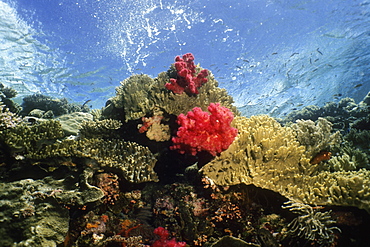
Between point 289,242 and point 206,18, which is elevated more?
point 206,18

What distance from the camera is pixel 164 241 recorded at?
3895 millimetres

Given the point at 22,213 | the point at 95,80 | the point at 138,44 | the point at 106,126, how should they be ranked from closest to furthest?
the point at 22,213 < the point at 106,126 < the point at 138,44 < the point at 95,80

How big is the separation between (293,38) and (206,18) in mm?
11288

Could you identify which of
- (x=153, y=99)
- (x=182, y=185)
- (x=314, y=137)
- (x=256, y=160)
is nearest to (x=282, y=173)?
(x=256, y=160)

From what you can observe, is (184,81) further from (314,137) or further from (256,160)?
(314,137)

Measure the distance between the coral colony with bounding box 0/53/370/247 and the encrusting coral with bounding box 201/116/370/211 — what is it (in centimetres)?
2

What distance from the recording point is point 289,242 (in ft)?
10.8

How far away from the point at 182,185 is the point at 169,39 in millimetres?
18485

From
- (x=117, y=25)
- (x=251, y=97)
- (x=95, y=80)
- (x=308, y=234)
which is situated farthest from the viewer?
(x=251, y=97)


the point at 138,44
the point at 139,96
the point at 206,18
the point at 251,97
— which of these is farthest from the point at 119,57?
the point at 251,97

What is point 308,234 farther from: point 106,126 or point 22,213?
point 106,126

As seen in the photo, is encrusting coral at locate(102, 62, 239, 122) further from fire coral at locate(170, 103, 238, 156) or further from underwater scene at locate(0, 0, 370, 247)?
fire coral at locate(170, 103, 238, 156)

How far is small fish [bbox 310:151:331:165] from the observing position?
4.08 meters

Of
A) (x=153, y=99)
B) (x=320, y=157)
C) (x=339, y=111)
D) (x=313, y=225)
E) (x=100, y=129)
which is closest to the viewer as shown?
(x=313, y=225)
